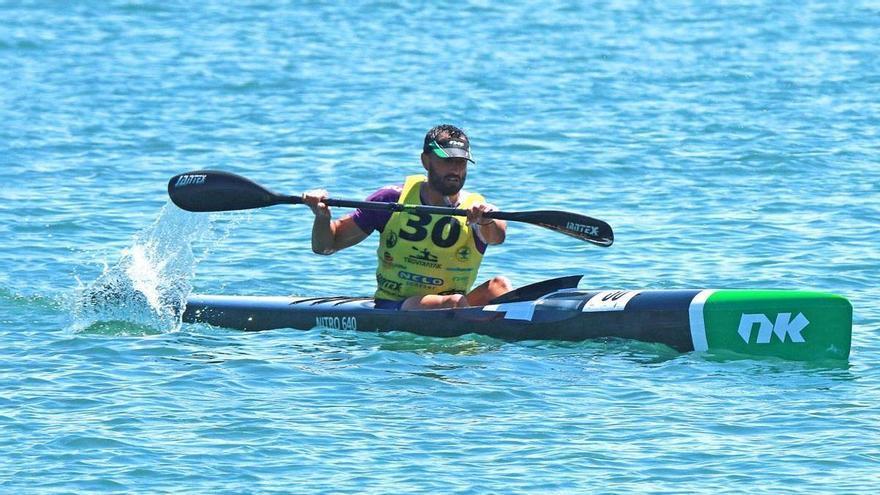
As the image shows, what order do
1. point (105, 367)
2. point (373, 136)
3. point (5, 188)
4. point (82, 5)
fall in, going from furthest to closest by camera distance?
point (82, 5)
point (373, 136)
point (5, 188)
point (105, 367)

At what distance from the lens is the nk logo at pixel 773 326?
333 inches

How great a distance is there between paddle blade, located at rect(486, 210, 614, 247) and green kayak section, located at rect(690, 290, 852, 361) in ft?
2.21

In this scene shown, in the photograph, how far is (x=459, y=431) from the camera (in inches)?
294

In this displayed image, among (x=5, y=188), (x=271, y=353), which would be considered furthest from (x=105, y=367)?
(x=5, y=188)

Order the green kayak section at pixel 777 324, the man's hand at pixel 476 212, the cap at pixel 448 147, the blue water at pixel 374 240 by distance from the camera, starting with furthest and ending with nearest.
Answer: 1. the cap at pixel 448 147
2. the man's hand at pixel 476 212
3. the green kayak section at pixel 777 324
4. the blue water at pixel 374 240

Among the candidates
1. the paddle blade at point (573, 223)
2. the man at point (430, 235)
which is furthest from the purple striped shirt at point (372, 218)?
the paddle blade at point (573, 223)

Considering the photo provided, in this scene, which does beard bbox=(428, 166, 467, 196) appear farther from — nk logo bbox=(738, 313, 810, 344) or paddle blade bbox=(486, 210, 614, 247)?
nk logo bbox=(738, 313, 810, 344)

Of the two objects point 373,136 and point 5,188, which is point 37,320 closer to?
point 5,188

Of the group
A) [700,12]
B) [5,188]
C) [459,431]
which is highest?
[700,12]

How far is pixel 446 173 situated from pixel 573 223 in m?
0.76

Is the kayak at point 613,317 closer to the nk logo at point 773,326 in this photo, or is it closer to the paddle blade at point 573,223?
the nk logo at point 773,326

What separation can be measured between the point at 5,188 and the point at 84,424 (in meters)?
6.68

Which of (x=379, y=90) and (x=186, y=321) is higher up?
(x=379, y=90)

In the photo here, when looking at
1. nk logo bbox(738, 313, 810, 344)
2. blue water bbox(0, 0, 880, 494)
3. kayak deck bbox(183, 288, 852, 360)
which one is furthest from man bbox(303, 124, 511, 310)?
nk logo bbox(738, 313, 810, 344)
